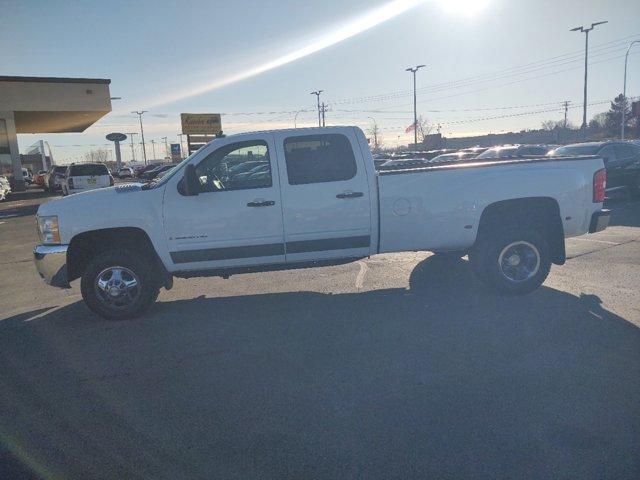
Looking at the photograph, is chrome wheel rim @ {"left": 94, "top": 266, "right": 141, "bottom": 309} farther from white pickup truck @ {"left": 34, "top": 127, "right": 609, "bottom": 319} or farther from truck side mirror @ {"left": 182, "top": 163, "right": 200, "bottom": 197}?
truck side mirror @ {"left": 182, "top": 163, "right": 200, "bottom": 197}

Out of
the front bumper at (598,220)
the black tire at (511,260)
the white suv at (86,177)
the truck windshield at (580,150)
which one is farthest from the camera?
the white suv at (86,177)

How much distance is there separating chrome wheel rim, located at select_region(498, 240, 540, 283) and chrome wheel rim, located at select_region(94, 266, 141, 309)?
14.6ft

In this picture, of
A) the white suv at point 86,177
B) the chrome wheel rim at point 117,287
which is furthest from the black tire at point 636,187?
the white suv at point 86,177

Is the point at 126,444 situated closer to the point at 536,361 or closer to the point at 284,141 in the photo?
the point at 536,361

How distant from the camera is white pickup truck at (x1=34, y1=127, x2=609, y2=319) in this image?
579 centimetres

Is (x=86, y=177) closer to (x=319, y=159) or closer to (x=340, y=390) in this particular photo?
(x=319, y=159)

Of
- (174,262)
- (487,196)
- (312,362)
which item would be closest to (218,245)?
(174,262)

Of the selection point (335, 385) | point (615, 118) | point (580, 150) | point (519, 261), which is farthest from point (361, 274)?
point (615, 118)

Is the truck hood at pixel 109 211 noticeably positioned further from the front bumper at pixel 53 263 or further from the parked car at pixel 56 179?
the parked car at pixel 56 179

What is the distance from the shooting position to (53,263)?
18.7 ft

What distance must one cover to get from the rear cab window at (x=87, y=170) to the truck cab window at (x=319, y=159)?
19.6 metres

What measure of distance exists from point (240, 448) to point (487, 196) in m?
4.29

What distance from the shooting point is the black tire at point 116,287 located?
5.80 meters

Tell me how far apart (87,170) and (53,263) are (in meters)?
19.3
